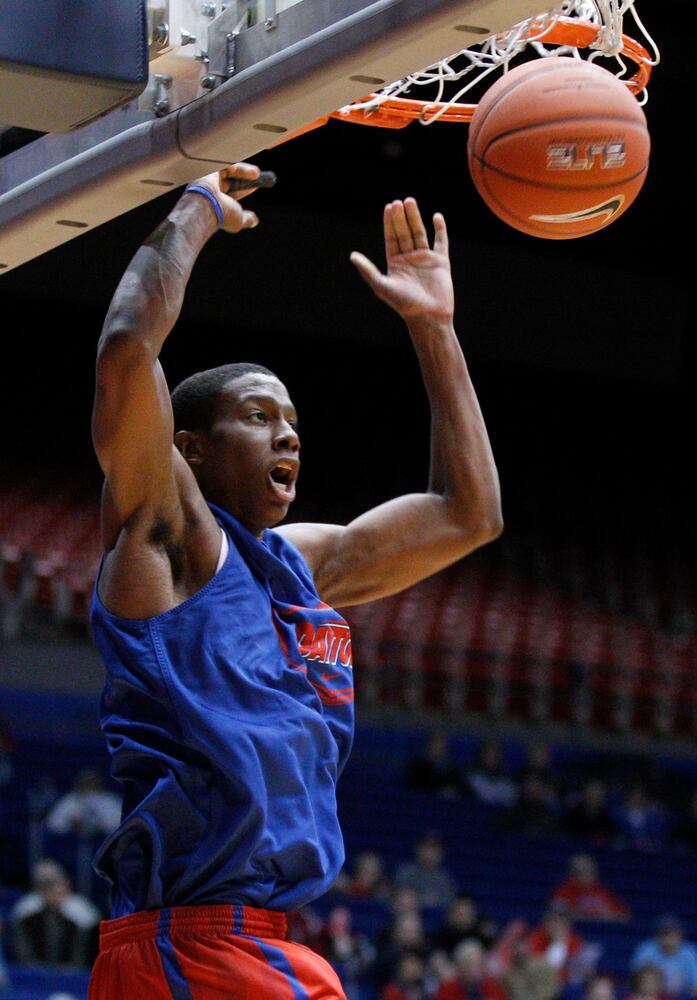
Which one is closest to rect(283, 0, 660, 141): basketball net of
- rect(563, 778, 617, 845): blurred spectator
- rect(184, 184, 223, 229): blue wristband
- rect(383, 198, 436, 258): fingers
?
rect(383, 198, 436, 258): fingers

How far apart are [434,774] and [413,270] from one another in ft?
29.1

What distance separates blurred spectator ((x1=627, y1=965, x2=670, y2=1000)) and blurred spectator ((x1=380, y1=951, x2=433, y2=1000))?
3.78ft

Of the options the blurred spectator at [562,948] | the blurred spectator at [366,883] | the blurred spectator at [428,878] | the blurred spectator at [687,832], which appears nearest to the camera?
the blurred spectator at [562,948]

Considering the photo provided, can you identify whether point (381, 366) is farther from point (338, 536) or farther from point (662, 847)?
point (338, 536)

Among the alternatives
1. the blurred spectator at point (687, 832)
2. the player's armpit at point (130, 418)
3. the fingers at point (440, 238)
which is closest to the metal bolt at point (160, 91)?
the player's armpit at point (130, 418)

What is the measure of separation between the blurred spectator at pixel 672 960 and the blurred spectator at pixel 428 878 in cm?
119

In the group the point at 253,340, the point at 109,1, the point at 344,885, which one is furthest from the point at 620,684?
the point at 109,1

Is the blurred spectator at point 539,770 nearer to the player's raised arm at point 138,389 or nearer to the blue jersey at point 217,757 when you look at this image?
the blue jersey at point 217,757

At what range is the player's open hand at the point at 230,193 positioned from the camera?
278cm

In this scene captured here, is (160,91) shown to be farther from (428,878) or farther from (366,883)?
(428,878)

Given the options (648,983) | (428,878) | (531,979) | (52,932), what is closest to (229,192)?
(52,932)

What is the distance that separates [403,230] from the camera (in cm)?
316

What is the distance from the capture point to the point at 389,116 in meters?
3.32

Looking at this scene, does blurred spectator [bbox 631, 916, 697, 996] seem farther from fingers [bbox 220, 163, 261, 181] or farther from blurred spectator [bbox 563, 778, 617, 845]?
fingers [bbox 220, 163, 261, 181]
